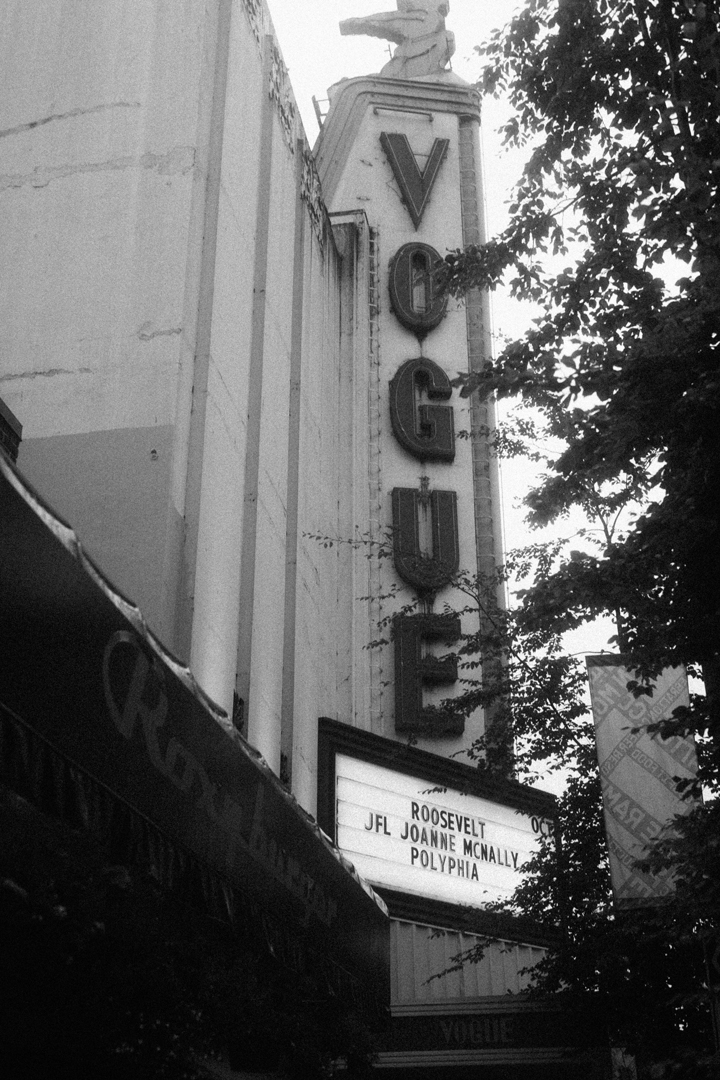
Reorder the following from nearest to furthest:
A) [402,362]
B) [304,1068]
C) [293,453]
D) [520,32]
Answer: [304,1068] < [520,32] < [293,453] < [402,362]

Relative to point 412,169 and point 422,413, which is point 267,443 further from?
point 412,169

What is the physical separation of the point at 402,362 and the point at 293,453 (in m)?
6.14

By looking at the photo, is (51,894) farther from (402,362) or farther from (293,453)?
(402,362)

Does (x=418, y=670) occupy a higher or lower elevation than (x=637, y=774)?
higher

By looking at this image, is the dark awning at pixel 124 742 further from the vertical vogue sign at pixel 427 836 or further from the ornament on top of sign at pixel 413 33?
the ornament on top of sign at pixel 413 33

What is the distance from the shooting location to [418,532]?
20.8 metres

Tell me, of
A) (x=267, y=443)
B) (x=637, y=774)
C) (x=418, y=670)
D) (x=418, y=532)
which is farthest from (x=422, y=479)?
(x=637, y=774)

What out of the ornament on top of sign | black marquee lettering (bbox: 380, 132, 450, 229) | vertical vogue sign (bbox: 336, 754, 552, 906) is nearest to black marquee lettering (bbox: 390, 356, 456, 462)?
black marquee lettering (bbox: 380, 132, 450, 229)

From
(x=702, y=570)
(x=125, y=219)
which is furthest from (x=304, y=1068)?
(x=125, y=219)

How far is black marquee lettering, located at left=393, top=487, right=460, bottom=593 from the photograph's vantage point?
64.4ft

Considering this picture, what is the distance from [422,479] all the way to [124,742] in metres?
15.4

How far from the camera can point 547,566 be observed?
15555 mm

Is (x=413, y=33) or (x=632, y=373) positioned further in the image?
(x=413, y=33)

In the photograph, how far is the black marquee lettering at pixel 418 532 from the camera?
19.6 m
